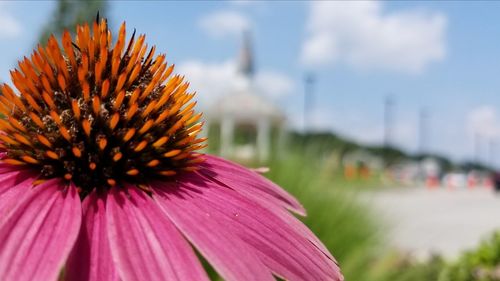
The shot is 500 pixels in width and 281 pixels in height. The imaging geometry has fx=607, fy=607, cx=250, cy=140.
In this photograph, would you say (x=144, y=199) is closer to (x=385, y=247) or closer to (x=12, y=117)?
(x=12, y=117)

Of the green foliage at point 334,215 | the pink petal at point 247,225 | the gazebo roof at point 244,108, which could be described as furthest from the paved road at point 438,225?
the pink petal at point 247,225

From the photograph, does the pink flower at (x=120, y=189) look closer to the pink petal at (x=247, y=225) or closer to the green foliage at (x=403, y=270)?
the pink petal at (x=247, y=225)

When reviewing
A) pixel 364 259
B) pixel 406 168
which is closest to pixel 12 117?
pixel 364 259

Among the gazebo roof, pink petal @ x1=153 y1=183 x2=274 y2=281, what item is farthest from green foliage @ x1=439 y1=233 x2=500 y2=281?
the gazebo roof

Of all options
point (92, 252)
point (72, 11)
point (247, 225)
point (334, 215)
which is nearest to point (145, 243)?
point (92, 252)

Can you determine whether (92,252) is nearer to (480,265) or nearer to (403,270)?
(403,270)

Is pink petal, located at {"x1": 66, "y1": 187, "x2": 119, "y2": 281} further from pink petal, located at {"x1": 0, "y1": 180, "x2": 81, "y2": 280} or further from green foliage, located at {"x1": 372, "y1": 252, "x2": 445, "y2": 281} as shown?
green foliage, located at {"x1": 372, "y1": 252, "x2": 445, "y2": 281}
